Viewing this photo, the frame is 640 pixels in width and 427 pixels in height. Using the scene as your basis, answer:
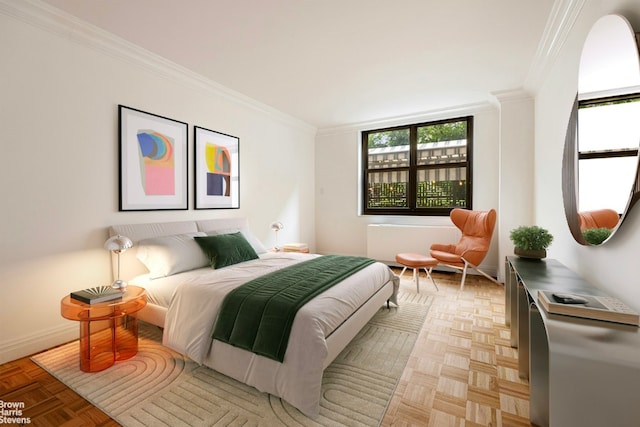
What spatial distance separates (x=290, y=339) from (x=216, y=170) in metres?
2.80

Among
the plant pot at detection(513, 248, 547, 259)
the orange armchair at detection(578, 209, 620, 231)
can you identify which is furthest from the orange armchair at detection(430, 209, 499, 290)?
the orange armchair at detection(578, 209, 620, 231)

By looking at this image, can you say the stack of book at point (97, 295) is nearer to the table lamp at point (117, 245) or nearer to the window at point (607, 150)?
the table lamp at point (117, 245)

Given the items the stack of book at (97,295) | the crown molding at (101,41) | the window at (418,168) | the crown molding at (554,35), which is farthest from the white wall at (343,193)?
the stack of book at (97,295)

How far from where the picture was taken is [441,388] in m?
1.89

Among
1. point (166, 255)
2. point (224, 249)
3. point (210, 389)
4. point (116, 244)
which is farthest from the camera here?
point (224, 249)

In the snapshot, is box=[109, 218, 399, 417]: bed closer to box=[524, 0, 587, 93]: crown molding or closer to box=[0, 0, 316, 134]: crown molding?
box=[0, 0, 316, 134]: crown molding

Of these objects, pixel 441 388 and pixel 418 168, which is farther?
pixel 418 168

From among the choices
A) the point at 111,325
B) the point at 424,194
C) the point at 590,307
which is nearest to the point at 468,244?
the point at 424,194

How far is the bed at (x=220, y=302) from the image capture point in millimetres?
1707

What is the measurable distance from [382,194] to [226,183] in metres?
3.03

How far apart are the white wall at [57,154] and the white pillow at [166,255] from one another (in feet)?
1.23

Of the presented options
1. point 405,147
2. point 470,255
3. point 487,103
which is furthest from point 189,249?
point 487,103

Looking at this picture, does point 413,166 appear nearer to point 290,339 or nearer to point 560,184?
point 560,184

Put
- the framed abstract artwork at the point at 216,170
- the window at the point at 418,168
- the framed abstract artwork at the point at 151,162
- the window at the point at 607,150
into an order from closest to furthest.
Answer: the window at the point at 607,150 → the framed abstract artwork at the point at 151,162 → the framed abstract artwork at the point at 216,170 → the window at the point at 418,168
